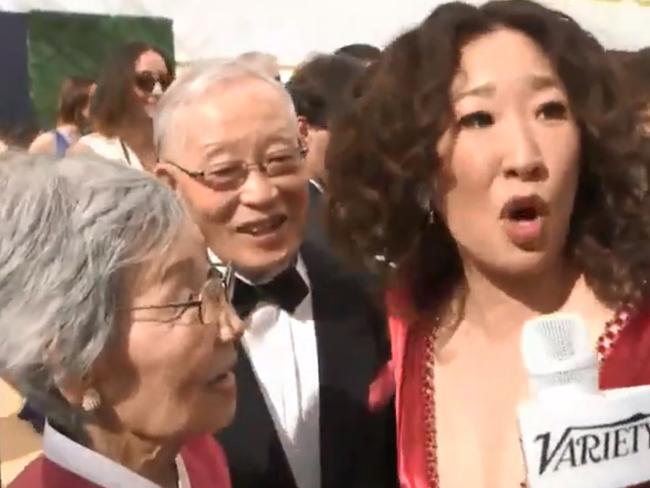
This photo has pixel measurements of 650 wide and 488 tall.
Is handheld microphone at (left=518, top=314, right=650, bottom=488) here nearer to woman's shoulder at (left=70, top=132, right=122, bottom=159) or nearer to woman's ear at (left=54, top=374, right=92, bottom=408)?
woman's ear at (left=54, top=374, right=92, bottom=408)

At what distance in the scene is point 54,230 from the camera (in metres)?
0.82

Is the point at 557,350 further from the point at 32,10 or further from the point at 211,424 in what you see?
the point at 32,10

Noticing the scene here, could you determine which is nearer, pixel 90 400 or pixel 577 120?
pixel 90 400

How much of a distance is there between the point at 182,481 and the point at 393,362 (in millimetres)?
262

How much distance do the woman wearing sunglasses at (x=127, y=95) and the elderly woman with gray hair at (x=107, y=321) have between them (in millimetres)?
656

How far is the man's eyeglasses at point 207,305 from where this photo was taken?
88 cm

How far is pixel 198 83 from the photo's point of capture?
1129 mm

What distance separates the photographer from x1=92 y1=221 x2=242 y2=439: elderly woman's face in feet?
2.85

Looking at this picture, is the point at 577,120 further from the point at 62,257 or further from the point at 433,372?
the point at 62,257

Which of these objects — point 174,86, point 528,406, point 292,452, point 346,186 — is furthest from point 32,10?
point 528,406

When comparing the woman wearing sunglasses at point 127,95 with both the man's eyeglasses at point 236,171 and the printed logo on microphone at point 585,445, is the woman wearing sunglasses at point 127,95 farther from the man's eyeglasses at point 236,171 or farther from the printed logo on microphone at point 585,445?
the printed logo on microphone at point 585,445

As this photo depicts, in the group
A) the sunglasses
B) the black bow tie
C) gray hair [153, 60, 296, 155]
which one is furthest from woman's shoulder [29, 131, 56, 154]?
the black bow tie

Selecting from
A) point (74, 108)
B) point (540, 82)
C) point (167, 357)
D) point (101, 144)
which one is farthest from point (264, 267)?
point (74, 108)

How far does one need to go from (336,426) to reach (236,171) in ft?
1.00
